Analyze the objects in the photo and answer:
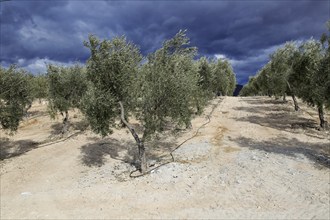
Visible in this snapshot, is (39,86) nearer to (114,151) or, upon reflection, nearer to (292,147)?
(114,151)

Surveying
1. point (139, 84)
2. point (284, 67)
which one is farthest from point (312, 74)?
point (139, 84)

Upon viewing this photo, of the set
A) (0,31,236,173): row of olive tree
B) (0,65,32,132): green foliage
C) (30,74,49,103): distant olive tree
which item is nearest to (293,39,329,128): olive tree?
(0,31,236,173): row of olive tree

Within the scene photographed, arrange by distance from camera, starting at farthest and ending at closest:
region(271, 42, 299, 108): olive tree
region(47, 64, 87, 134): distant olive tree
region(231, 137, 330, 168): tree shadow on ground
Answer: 1. region(271, 42, 299, 108): olive tree
2. region(47, 64, 87, 134): distant olive tree
3. region(231, 137, 330, 168): tree shadow on ground

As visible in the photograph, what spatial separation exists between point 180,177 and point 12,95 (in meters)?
19.5

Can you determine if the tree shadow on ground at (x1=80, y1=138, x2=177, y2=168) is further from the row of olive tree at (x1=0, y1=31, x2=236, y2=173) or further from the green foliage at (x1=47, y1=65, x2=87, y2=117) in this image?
the green foliage at (x1=47, y1=65, x2=87, y2=117)

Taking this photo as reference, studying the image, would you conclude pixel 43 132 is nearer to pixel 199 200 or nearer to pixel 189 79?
pixel 189 79

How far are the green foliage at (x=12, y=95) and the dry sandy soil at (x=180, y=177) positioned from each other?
3.76 meters

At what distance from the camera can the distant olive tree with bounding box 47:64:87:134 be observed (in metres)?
31.3

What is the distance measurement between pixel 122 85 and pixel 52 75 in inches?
612

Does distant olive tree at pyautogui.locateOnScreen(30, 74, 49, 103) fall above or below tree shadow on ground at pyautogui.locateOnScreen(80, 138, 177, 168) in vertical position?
above

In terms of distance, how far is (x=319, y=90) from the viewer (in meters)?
22.0

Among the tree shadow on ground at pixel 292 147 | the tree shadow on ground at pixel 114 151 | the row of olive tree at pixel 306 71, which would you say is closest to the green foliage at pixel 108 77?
the tree shadow on ground at pixel 114 151

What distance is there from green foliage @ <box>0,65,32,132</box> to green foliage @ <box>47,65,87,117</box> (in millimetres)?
3635

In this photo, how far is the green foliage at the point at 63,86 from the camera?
3134 cm
